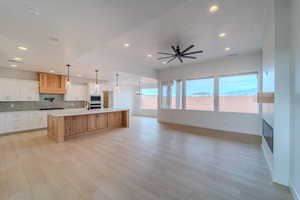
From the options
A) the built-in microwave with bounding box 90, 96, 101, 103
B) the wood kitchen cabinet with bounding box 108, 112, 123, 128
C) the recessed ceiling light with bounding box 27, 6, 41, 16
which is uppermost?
the recessed ceiling light with bounding box 27, 6, 41, 16

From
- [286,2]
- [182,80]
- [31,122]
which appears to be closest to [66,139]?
[31,122]

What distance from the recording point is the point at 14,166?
8.89 ft

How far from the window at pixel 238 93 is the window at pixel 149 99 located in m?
5.89

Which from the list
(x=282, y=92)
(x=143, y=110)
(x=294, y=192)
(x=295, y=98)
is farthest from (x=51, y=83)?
(x=294, y=192)

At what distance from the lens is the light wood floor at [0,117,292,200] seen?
1940 millimetres

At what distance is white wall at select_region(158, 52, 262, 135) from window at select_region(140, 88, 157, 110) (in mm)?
3420

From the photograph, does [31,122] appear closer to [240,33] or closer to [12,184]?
[12,184]

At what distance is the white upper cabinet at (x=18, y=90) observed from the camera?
5.18m

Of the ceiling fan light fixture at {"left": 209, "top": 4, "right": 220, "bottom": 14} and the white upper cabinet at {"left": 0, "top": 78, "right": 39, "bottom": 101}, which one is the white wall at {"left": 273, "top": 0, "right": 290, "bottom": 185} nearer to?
the ceiling fan light fixture at {"left": 209, "top": 4, "right": 220, "bottom": 14}

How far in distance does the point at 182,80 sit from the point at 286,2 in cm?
512

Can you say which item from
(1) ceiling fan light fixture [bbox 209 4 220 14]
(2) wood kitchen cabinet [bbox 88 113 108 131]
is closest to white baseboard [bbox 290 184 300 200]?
(1) ceiling fan light fixture [bbox 209 4 220 14]

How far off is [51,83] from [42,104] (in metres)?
1.13

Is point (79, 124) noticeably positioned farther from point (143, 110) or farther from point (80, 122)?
point (143, 110)

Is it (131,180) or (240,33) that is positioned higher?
(240,33)
